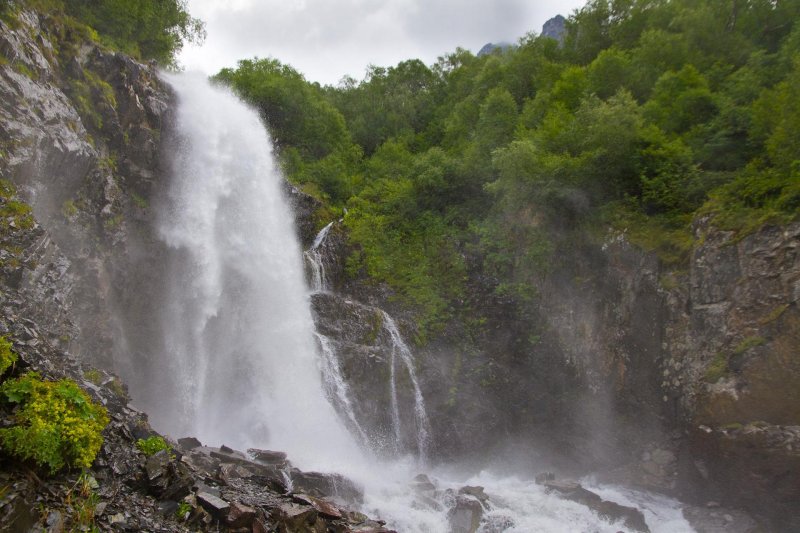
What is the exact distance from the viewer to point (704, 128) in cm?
1798

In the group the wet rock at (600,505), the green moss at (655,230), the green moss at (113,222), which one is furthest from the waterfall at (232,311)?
the green moss at (655,230)

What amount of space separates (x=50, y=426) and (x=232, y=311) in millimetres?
11461

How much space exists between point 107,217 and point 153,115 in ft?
16.6

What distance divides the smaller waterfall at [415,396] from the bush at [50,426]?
11.5 m

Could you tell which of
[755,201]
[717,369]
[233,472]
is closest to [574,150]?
[755,201]

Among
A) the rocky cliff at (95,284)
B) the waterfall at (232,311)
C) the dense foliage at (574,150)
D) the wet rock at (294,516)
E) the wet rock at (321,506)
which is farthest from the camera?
the dense foliage at (574,150)

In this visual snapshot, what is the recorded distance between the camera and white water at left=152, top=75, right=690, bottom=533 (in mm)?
14711

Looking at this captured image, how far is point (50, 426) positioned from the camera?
7020mm

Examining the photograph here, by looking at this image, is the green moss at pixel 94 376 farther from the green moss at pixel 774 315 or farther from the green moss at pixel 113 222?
the green moss at pixel 774 315

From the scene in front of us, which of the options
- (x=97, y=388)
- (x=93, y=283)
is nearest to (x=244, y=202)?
(x=93, y=283)

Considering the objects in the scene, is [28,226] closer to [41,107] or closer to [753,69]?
[41,107]

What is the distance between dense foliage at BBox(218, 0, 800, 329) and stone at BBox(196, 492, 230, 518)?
12383mm

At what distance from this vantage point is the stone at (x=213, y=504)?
8305 millimetres

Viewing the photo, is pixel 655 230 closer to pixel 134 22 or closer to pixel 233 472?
pixel 233 472
